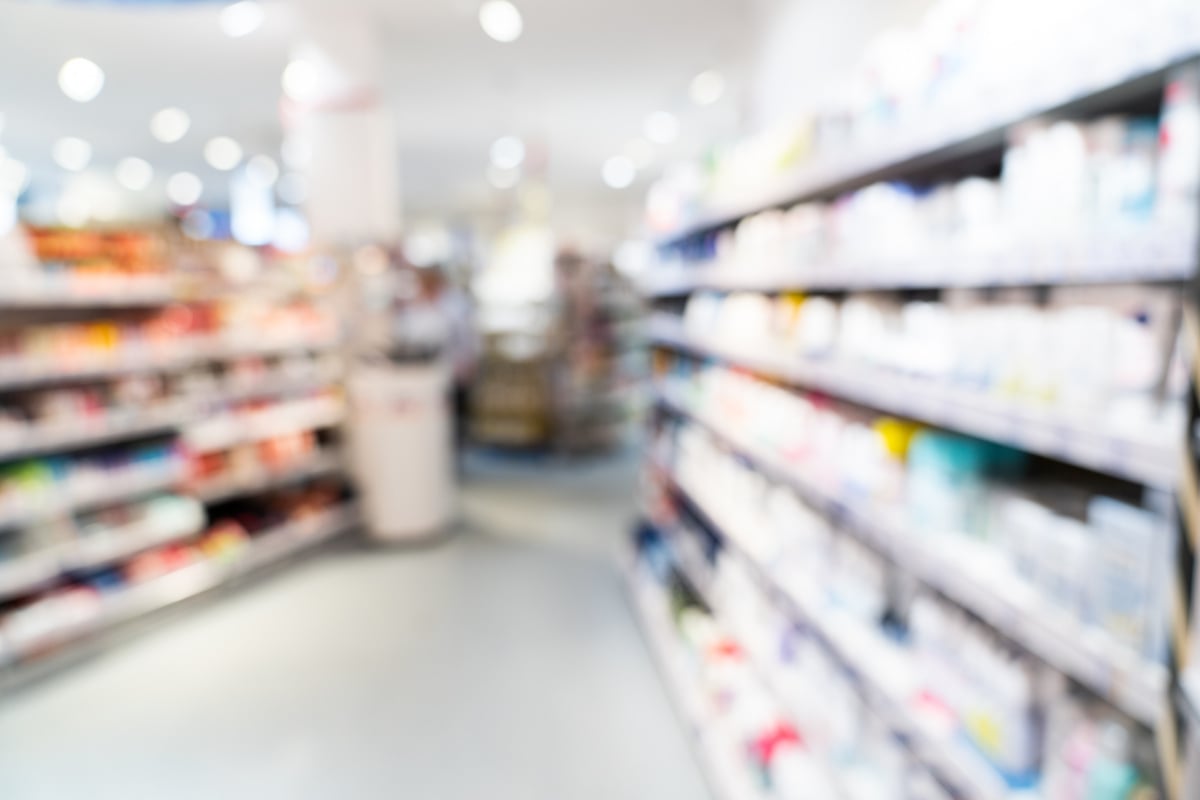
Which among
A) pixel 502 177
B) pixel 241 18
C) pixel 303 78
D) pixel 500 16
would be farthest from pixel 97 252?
pixel 502 177

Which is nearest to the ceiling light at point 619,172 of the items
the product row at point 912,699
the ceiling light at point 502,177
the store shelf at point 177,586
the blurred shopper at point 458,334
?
the ceiling light at point 502,177

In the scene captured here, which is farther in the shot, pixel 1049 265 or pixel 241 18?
pixel 241 18

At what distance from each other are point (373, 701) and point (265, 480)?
85.8 inches

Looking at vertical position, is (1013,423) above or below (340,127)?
below

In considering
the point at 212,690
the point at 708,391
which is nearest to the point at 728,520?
the point at 708,391

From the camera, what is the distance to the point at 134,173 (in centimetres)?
1241

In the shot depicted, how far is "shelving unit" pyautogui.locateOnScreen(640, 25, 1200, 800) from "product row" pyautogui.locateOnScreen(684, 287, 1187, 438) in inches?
1.1

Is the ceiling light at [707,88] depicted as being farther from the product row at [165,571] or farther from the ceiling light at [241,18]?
the product row at [165,571]

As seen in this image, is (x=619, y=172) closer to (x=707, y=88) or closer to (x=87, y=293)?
(x=707, y=88)

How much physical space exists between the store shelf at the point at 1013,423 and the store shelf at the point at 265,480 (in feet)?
12.2

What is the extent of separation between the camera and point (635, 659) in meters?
3.66

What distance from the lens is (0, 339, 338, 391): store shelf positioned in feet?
11.3

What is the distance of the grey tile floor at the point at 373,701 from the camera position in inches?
108

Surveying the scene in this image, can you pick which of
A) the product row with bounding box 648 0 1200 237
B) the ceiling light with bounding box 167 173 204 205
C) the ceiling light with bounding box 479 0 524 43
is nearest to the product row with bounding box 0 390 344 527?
the ceiling light with bounding box 479 0 524 43
